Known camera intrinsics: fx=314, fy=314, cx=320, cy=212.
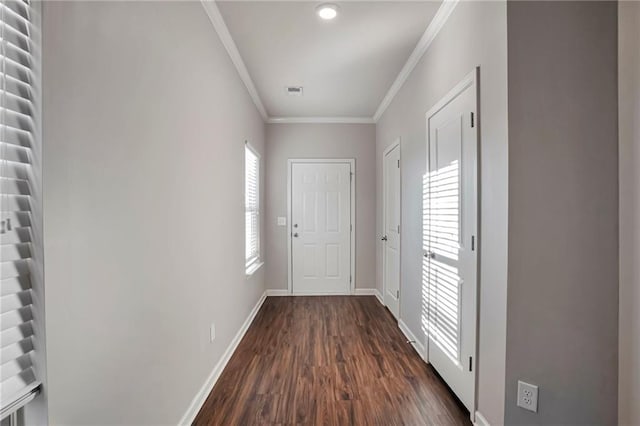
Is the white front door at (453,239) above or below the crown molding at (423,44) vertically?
below

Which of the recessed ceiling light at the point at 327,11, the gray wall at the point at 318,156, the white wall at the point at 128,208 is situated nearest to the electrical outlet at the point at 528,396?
the white wall at the point at 128,208

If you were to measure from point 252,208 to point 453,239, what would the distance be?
Result: 103 inches

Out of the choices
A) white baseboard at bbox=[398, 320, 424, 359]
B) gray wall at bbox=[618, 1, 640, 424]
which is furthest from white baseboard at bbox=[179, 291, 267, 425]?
gray wall at bbox=[618, 1, 640, 424]

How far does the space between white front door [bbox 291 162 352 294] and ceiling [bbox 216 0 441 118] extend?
1152mm

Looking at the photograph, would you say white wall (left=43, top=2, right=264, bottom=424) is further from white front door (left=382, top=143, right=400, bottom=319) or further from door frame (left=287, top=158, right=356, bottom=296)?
door frame (left=287, top=158, right=356, bottom=296)

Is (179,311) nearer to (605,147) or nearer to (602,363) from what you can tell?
(602,363)

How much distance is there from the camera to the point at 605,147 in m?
1.52

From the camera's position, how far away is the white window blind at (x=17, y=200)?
80 centimetres

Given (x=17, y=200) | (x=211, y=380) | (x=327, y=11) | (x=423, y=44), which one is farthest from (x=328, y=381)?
(x=423, y=44)

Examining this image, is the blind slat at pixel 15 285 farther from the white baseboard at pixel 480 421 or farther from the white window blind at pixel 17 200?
the white baseboard at pixel 480 421

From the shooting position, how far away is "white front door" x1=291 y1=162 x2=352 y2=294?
479 centimetres

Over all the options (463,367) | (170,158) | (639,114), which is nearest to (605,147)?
(639,114)

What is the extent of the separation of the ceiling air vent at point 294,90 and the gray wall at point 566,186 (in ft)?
8.15

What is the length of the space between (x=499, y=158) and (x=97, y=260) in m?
1.81
